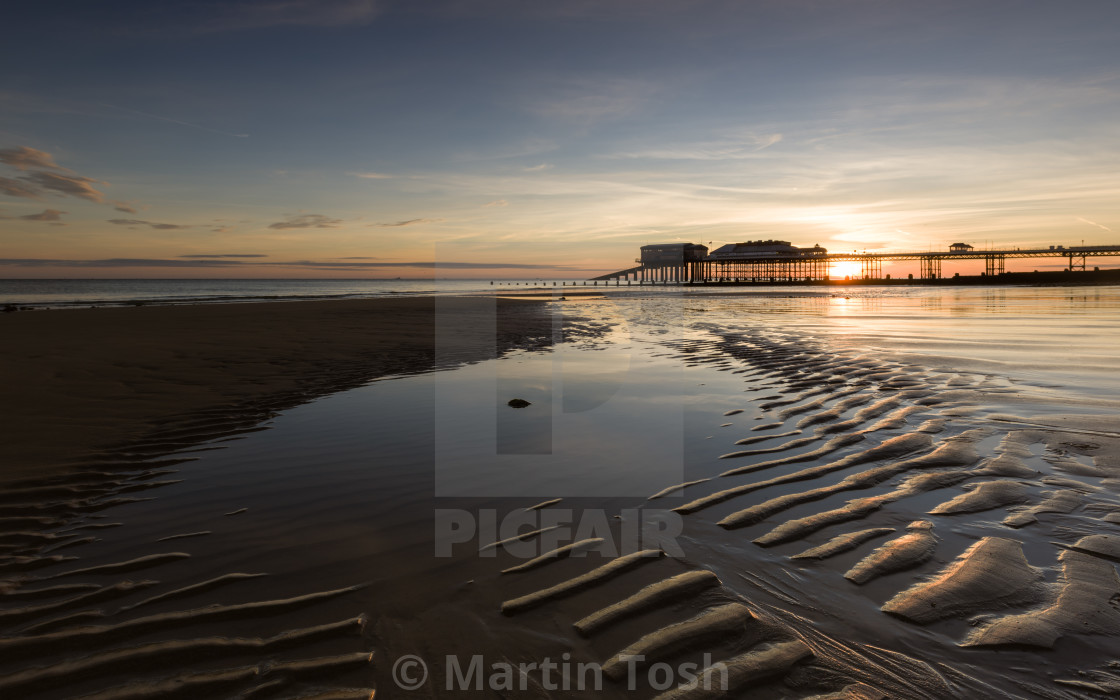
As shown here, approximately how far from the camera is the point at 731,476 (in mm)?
4922

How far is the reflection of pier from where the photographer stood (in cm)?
12288

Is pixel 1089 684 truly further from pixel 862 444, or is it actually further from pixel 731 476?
pixel 862 444

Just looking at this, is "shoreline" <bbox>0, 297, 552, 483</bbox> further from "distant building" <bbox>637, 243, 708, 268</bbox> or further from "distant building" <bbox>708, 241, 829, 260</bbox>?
"distant building" <bbox>637, 243, 708, 268</bbox>

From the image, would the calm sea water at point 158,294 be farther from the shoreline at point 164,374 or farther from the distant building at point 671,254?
the distant building at point 671,254

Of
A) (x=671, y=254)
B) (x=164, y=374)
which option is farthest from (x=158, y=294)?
(x=671, y=254)

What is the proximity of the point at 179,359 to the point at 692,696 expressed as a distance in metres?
12.5

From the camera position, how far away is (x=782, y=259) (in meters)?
136

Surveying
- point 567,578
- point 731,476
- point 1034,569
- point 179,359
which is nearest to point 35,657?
point 567,578

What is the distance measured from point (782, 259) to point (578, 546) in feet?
479

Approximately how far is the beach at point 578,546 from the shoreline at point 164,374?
16 centimetres

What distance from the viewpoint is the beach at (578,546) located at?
8.12 ft

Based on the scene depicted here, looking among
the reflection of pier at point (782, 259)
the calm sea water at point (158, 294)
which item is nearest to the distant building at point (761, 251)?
the reflection of pier at point (782, 259)

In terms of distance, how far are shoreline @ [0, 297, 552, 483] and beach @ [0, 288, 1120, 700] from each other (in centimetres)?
16

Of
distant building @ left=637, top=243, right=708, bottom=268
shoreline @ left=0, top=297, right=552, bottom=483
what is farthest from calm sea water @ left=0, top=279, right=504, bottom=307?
distant building @ left=637, top=243, right=708, bottom=268
